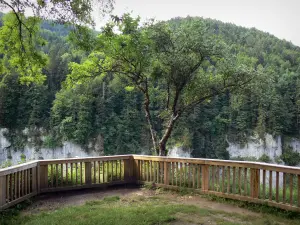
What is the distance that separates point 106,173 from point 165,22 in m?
5.83

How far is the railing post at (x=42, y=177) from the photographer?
275 inches

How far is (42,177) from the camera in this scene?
277 inches

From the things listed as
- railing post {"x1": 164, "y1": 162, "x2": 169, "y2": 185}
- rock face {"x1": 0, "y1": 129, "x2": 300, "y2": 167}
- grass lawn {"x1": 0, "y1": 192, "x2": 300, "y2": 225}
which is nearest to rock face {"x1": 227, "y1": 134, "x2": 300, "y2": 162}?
rock face {"x1": 0, "y1": 129, "x2": 300, "y2": 167}

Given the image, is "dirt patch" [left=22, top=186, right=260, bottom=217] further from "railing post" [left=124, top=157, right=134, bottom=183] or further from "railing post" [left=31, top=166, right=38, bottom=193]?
"railing post" [left=124, top=157, right=134, bottom=183]

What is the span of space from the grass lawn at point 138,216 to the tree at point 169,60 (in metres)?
4.70

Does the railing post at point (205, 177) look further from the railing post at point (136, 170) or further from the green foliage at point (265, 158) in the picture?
the green foliage at point (265, 158)

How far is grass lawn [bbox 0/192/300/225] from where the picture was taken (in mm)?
4848

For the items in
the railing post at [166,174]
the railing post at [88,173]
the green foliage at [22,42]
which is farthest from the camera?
the railing post at [88,173]

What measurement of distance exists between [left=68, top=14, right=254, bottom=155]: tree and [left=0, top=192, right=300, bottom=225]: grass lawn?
4703 mm

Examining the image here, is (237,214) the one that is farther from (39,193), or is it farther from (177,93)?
(177,93)

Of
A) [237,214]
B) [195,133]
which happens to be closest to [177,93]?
[237,214]

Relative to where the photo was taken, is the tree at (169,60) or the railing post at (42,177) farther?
the tree at (169,60)

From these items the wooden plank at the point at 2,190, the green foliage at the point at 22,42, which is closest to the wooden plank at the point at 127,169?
the wooden plank at the point at 2,190

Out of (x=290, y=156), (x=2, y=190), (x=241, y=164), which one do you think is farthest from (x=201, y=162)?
(x=290, y=156)
